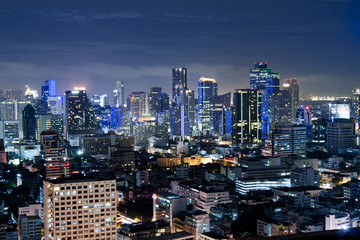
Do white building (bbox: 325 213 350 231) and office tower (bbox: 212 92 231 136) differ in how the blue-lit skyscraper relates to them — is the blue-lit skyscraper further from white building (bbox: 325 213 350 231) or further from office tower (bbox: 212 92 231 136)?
white building (bbox: 325 213 350 231)

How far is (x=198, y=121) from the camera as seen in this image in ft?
127

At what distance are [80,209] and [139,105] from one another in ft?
123

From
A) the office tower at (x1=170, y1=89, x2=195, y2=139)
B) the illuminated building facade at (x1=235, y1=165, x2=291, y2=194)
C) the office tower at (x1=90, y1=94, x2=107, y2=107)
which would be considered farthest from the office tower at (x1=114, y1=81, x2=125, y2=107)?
the illuminated building facade at (x1=235, y1=165, x2=291, y2=194)

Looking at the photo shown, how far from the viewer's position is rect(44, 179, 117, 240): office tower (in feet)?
26.3

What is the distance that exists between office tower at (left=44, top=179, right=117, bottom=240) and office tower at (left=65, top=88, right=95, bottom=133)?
27.5m

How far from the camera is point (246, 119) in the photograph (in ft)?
95.7

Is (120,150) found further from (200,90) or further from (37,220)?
(200,90)

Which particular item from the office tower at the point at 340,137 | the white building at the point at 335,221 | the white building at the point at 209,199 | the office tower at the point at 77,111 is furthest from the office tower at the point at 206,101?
the white building at the point at 335,221

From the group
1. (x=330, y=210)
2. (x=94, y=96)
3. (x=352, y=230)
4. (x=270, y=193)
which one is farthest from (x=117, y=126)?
(x=352, y=230)

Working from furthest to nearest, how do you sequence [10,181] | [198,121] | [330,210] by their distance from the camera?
[198,121]
[10,181]
[330,210]

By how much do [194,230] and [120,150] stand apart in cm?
1214

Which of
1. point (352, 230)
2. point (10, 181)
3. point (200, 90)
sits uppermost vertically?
point (200, 90)

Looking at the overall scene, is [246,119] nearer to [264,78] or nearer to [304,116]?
[304,116]

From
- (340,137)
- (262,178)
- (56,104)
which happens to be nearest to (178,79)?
(56,104)
